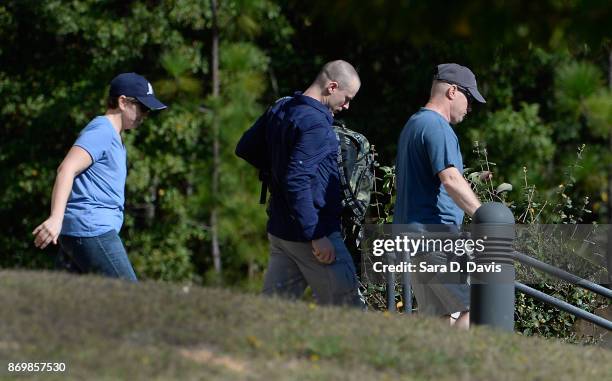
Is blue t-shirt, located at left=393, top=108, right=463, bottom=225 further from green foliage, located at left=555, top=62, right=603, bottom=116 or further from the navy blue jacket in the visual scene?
green foliage, located at left=555, top=62, right=603, bottom=116

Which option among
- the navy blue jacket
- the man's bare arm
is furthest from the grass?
the man's bare arm

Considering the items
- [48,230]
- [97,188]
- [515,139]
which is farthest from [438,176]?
[515,139]

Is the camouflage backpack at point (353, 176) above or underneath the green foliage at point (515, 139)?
underneath

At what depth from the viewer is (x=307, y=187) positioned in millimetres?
5840

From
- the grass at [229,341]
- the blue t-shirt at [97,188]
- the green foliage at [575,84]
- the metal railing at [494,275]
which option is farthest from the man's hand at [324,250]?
the green foliage at [575,84]

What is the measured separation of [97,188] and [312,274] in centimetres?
111

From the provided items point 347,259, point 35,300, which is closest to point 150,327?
point 35,300

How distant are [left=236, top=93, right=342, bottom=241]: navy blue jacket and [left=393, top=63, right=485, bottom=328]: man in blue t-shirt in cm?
37

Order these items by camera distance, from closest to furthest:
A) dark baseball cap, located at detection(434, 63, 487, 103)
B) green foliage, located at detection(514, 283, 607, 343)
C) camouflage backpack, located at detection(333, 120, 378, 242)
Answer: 1. camouflage backpack, located at detection(333, 120, 378, 242)
2. dark baseball cap, located at detection(434, 63, 487, 103)
3. green foliage, located at detection(514, 283, 607, 343)

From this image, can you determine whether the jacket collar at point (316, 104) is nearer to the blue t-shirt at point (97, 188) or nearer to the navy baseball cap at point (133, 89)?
the navy baseball cap at point (133, 89)

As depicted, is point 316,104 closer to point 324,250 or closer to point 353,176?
point 353,176

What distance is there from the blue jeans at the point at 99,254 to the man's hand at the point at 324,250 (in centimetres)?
86

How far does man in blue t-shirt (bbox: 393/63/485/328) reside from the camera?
597cm

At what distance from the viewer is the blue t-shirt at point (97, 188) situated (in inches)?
233
